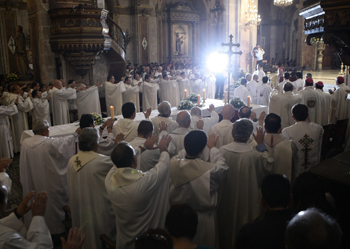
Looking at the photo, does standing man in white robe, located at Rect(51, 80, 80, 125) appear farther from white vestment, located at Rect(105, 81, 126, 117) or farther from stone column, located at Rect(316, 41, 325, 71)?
stone column, located at Rect(316, 41, 325, 71)

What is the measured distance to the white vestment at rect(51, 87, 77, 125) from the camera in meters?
9.59

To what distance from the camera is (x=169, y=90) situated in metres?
14.8

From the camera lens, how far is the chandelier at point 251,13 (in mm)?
21016

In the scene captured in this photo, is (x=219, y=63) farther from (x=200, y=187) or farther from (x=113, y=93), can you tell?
(x=200, y=187)

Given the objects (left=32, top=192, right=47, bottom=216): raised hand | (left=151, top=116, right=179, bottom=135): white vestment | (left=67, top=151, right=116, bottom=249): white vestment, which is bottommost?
(left=67, top=151, right=116, bottom=249): white vestment

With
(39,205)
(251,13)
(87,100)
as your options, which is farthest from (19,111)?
(251,13)

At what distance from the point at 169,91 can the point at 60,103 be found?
6.05m

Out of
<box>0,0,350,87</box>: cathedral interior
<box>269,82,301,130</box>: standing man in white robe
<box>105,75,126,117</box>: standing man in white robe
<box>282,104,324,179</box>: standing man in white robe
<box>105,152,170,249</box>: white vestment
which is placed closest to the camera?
<box>105,152,170,249</box>: white vestment

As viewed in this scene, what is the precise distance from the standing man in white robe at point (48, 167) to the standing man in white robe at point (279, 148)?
2981 mm

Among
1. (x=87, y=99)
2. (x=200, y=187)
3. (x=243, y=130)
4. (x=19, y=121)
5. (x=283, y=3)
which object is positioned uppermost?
(x=283, y=3)

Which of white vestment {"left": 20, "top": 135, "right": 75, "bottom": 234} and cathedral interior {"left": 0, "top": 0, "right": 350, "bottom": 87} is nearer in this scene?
white vestment {"left": 20, "top": 135, "right": 75, "bottom": 234}

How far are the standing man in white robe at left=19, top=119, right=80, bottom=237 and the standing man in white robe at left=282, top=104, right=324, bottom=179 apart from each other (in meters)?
3.57

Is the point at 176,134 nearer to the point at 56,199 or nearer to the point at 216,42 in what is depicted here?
the point at 56,199

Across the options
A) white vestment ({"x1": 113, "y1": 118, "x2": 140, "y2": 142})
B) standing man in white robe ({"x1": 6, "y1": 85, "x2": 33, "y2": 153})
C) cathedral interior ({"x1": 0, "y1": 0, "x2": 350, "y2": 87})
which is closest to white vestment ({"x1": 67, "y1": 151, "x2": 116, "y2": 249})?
white vestment ({"x1": 113, "y1": 118, "x2": 140, "y2": 142})
